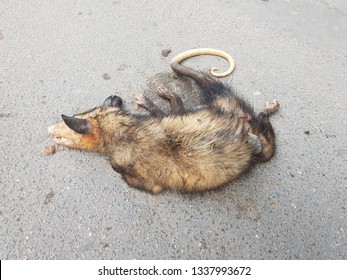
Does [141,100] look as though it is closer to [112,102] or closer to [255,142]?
[112,102]

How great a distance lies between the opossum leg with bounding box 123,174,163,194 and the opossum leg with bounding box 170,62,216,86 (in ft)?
4.33

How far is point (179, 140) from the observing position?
10.5ft

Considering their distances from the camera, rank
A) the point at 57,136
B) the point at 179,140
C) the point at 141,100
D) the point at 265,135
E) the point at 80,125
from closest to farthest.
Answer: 1. the point at 179,140
2. the point at 80,125
3. the point at 265,135
4. the point at 57,136
5. the point at 141,100

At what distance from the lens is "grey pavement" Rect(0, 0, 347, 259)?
3.10m

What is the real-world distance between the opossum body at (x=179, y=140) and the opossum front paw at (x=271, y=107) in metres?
0.08

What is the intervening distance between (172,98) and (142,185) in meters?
1.09

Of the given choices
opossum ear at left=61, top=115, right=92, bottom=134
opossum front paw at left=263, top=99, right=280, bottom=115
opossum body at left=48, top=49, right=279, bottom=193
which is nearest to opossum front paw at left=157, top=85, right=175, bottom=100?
opossum body at left=48, top=49, right=279, bottom=193

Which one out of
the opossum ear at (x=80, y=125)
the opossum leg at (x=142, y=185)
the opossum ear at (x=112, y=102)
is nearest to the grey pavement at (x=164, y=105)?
the opossum leg at (x=142, y=185)

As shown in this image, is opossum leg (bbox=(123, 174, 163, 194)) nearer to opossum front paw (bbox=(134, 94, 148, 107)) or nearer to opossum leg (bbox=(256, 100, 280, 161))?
opossum front paw (bbox=(134, 94, 148, 107))

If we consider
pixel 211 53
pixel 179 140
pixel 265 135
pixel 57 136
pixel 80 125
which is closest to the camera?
pixel 179 140

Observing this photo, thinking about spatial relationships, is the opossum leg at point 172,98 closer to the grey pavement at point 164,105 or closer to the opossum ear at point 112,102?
the grey pavement at point 164,105

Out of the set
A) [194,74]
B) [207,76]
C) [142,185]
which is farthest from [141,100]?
[142,185]

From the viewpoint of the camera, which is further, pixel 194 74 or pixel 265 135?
pixel 194 74
